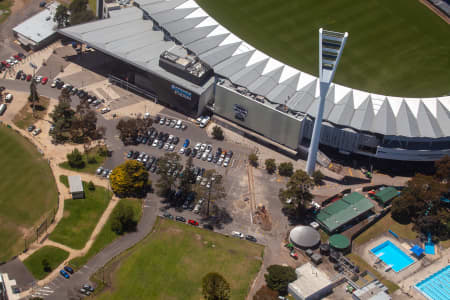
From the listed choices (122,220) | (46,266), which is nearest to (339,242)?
(122,220)

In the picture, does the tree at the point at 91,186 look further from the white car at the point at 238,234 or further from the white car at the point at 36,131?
the white car at the point at 238,234

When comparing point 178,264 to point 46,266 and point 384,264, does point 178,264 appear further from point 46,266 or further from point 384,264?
point 384,264

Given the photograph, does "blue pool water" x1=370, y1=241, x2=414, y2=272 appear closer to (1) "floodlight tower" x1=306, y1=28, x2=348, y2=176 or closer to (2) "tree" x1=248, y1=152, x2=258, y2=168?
(1) "floodlight tower" x1=306, y1=28, x2=348, y2=176

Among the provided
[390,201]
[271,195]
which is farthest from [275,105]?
[390,201]

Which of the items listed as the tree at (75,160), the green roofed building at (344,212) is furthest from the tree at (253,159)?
the tree at (75,160)

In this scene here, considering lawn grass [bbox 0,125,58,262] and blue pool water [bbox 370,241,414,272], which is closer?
blue pool water [bbox 370,241,414,272]

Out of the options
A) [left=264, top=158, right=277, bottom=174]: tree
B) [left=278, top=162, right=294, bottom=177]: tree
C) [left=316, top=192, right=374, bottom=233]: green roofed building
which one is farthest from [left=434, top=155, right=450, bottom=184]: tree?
[left=264, top=158, right=277, bottom=174]: tree

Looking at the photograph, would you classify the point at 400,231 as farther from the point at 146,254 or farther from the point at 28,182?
the point at 28,182
